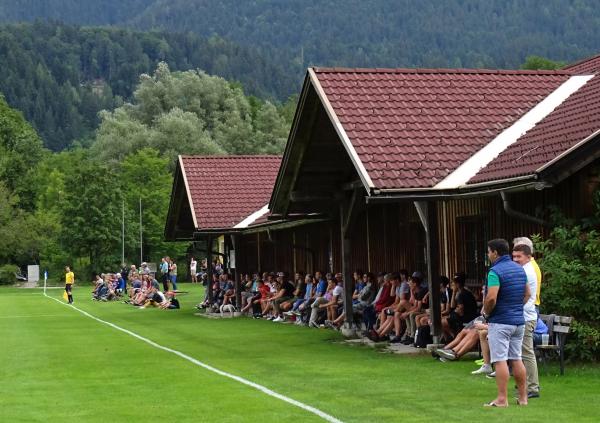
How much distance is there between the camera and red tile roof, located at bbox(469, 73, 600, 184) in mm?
17297

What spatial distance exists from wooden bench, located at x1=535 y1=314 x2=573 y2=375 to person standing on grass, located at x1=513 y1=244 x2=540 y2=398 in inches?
80.8

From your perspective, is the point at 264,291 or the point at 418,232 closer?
the point at 418,232

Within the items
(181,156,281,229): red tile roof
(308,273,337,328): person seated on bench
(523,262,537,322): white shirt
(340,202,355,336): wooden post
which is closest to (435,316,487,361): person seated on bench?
(523,262,537,322): white shirt

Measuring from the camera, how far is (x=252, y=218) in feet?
114

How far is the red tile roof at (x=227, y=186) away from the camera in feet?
116

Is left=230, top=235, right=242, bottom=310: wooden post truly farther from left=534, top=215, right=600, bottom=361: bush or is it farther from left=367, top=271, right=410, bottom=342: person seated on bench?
left=534, top=215, right=600, bottom=361: bush

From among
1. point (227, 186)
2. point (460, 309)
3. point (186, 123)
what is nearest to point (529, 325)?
point (460, 309)

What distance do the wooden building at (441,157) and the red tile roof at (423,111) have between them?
0.09ft

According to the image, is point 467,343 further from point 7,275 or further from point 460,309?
point 7,275

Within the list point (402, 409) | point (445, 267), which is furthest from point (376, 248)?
point (402, 409)

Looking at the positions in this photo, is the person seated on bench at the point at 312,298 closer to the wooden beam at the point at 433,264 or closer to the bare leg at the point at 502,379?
the wooden beam at the point at 433,264

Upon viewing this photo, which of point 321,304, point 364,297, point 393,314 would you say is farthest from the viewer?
point 321,304

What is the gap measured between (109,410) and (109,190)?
65560mm

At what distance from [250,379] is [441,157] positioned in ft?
18.8
